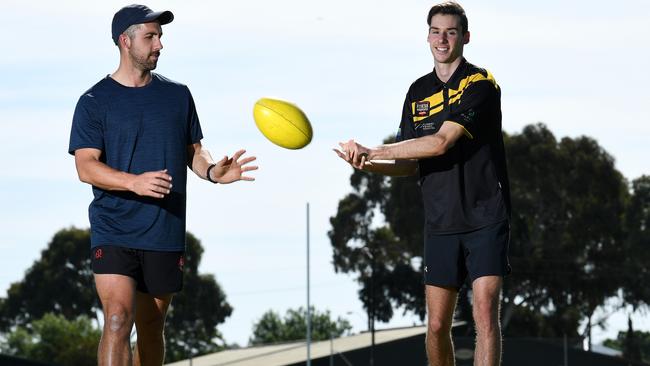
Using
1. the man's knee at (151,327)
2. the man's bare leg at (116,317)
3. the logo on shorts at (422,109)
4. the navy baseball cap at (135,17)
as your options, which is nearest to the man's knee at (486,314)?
the logo on shorts at (422,109)

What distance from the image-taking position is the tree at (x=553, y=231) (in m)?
61.1

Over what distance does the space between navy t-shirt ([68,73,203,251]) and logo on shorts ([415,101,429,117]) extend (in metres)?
1.78

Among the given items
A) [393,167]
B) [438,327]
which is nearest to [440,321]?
[438,327]

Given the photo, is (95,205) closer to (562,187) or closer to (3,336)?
(562,187)

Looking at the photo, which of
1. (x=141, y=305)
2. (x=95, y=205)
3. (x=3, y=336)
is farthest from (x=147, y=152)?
(x=3, y=336)

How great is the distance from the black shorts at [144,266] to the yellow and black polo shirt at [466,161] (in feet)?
6.29

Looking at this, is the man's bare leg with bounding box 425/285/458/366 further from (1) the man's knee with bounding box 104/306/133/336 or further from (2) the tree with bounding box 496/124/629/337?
(2) the tree with bounding box 496/124/629/337

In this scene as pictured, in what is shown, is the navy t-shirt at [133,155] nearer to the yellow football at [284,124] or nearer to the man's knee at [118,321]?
the man's knee at [118,321]

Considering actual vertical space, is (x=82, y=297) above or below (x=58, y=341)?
above

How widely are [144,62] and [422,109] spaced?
6.86ft

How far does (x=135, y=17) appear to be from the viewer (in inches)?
358

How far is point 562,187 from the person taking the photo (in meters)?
61.9

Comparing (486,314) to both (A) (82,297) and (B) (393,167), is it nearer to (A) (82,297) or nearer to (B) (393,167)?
(B) (393,167)

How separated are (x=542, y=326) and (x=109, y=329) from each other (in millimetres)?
55894
